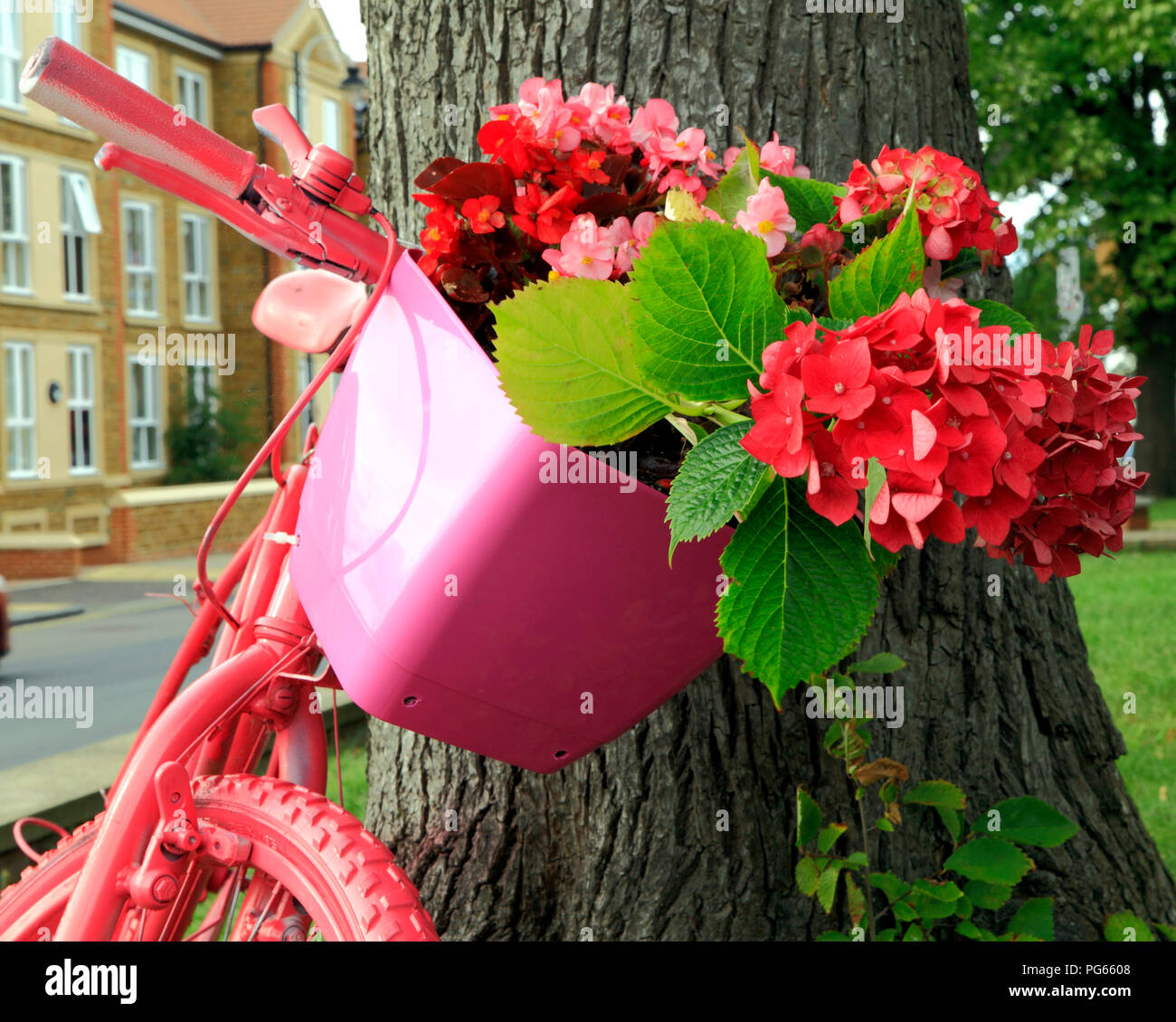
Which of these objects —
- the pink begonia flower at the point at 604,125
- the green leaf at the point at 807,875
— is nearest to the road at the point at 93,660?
the green leaf at the point at 807,875

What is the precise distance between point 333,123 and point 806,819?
102 feet

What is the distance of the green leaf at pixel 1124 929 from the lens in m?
2.19

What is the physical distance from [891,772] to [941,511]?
1.14 m

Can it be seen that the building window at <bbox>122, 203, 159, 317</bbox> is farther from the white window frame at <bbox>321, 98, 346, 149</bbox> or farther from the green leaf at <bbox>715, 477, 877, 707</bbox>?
the green leaf at <bbox>715, 477, 877, 707</bbox>

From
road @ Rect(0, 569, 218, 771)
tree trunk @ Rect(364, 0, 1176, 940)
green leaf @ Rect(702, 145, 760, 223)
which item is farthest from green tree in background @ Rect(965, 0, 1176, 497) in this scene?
green leaf @ Rect(702, 145, 760, 223)

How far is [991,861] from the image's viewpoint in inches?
77.8

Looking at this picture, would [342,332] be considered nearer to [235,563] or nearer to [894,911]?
[235,563]

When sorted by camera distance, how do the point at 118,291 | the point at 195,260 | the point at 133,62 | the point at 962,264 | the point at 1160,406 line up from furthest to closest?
the point at 195,260 < the point at 133,62 < the point at 118,291 < the point at 1160,406 < the point at 962,264

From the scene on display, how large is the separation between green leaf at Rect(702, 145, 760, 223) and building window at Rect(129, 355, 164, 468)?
82.7 feet

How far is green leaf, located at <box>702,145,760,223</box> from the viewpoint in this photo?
3.76 ft

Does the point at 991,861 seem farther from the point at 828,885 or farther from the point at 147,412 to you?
the point at 147,412

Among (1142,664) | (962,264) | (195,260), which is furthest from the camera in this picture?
(195,260)

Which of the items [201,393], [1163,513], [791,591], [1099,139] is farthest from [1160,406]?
[791,591]

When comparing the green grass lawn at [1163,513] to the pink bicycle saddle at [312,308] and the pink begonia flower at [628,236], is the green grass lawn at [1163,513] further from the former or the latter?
the pink begonia flower at [628,236]
